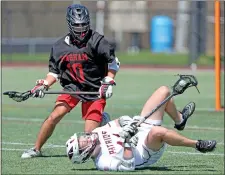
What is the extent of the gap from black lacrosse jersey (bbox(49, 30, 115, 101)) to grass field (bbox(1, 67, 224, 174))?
2.79ft

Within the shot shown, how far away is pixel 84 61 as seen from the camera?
941 centimetres

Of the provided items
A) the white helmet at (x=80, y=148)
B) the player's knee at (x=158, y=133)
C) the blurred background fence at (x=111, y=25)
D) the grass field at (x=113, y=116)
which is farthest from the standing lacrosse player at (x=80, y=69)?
the blurred background fence at (x=111, y=25)

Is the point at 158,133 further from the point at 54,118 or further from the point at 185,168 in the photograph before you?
the point at 54,118

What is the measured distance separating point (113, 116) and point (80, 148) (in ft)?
20.3

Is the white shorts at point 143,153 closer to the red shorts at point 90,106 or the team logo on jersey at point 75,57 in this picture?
the red shorts at point 90,106

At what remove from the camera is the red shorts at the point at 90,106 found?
→ 932 cm

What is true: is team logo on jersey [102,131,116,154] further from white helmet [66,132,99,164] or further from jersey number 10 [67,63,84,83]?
jersey number 10 [67,63,84,83]

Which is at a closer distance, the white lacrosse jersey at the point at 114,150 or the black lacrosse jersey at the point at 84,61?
the white lacrosse jersey at the point at 114,150

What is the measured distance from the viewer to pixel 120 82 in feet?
71.9

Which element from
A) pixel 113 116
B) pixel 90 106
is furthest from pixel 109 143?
pixel 113 116

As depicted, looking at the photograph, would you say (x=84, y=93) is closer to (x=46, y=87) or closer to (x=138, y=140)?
(x=46, y=87)

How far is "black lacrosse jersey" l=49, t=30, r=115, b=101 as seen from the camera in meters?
9.38

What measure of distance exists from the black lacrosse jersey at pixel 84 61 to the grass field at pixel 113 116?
0.85 m

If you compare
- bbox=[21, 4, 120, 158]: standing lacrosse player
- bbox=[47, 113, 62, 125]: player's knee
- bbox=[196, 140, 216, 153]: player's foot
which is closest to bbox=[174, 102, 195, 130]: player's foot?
bbox=[196, 140, 216, 153]: player's foot
